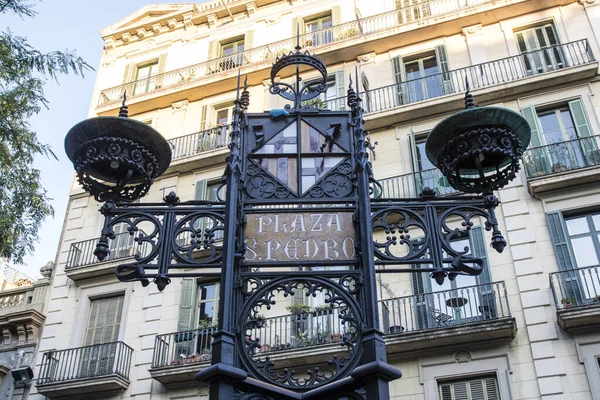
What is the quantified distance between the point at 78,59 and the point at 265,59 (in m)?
12.2

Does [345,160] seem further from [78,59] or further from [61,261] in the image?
[61,261]

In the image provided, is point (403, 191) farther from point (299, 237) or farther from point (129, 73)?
point (299, 237)

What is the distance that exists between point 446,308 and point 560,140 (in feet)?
18.9

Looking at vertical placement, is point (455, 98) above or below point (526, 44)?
below

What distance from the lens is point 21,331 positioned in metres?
20.5

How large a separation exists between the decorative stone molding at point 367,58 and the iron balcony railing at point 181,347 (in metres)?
10.2

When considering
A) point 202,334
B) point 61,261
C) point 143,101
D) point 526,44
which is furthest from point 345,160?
point 143,101

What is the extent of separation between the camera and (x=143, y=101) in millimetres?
24391

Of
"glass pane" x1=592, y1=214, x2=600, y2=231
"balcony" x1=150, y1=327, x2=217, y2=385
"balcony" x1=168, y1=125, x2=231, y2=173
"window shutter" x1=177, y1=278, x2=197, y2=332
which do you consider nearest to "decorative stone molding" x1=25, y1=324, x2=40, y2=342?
"balcony" x1=150, y1=327, x2=217, y2=385

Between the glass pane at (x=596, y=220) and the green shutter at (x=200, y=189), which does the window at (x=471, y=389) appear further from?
the green shutter at (x=200, y=189)

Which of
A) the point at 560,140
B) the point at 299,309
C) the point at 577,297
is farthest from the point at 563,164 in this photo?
the point at 299,309

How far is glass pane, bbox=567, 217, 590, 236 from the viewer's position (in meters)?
16.5

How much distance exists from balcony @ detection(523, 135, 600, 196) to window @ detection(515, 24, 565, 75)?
9.89 ft

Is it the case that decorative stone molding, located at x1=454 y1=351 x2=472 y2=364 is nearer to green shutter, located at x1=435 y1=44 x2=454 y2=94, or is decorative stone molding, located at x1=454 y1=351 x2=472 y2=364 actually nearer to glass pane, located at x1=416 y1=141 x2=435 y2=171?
glass pane, located at x1=416 y1=141 x2=435 y2=171
